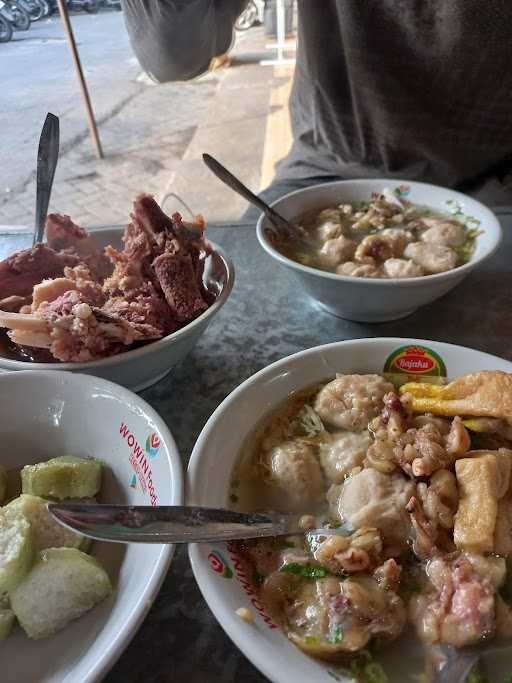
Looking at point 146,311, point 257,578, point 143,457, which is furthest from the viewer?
point 146,311

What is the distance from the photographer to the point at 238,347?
1.20 m

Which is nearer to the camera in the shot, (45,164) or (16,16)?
(45,164)

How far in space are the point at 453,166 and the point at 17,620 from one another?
1.87 m

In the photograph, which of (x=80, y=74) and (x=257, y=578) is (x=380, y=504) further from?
(x=80, y=74)

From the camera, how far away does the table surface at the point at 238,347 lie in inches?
26.4

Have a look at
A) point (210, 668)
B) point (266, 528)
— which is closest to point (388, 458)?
point (266, 528)

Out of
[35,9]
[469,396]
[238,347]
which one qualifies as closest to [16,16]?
[35,9]

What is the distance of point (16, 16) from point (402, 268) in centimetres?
335

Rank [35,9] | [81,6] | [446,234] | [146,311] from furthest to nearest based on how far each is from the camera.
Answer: [81,6] → [35,9] → [446,234] → [146,311]

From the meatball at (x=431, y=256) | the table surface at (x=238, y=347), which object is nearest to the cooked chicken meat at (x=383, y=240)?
the meatball at (x=431, y=256)

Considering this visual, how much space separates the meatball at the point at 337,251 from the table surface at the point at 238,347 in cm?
12

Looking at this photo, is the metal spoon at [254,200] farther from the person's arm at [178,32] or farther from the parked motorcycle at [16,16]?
the parked motorcycle at [16,16]

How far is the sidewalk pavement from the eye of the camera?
3.80 m

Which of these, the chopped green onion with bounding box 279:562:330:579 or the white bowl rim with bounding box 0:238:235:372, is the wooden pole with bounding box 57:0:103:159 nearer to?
the white bowl rim with bounding box 0:238:235:372
